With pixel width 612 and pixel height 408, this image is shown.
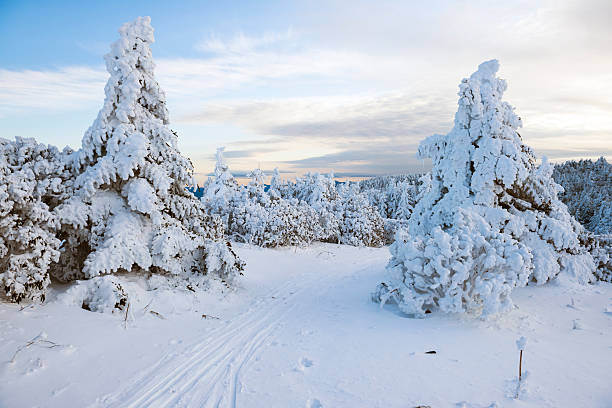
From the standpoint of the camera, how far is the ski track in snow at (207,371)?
14.4 feet

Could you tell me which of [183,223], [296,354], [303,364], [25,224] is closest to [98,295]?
[25,224]

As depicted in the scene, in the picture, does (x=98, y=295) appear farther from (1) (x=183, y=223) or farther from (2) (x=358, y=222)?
(2) (x=358, y=222)

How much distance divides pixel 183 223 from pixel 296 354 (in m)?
5.43

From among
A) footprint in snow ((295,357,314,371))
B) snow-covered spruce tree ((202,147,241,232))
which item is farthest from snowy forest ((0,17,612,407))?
snow-covered spruce tree ((202,147,241,232))

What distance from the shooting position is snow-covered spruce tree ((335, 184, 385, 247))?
26.2 meters

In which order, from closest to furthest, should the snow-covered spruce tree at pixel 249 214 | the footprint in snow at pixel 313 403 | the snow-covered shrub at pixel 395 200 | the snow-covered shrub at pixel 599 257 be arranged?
the footprint in snow at pixel 313 403 → the snow-covered shrub at pixel 599 257 → the snow-covered spruce tree at pixel 249 214 → the snow-covered shrub at pixel 395 200

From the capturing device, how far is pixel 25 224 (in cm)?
646

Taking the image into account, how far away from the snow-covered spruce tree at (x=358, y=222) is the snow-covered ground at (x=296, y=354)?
1716 cm

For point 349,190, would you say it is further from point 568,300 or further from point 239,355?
point 239,355

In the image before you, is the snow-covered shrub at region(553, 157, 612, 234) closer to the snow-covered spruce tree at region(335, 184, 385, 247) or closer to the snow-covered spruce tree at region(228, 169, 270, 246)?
the snow-covered spruce tree at region(335, 184, 385, 247)

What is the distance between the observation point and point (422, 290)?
25.7ft

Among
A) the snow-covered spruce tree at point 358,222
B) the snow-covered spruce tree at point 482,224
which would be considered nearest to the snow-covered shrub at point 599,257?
the snow-covered spruce tree at point 482,224

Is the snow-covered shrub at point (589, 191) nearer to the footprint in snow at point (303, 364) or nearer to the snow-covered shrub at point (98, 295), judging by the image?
the footprint in snow at point (303, 364)

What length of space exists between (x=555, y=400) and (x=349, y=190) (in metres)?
26.1
